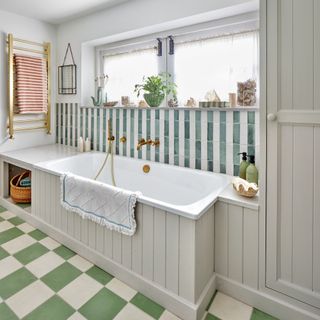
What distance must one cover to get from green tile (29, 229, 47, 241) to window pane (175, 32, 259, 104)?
1823 mm

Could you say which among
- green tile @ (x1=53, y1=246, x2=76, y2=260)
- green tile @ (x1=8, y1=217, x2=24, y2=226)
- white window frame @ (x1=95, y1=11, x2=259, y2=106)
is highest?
white window frame @ (x1=95, y1=11, x2=259, y2=106)

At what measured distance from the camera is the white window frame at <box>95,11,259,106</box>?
2.24 m

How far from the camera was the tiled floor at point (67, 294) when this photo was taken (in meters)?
1.49

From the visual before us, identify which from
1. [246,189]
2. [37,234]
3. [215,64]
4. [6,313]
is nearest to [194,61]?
[215,64]

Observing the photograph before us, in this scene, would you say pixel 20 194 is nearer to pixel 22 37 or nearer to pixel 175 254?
pixel 22 37

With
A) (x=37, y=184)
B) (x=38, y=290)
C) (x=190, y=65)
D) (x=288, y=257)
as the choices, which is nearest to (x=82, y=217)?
(x=38, y=290)

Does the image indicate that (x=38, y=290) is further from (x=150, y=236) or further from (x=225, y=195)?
(x=225, y=195)

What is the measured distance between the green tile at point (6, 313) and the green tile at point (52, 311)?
76 mm

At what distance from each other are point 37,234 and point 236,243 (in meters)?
1.79

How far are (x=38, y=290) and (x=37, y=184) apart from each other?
1044 millimetres

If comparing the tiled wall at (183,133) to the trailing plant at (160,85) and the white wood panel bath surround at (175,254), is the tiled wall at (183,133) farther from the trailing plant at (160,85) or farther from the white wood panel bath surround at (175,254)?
the white wood panel bath surround at (175,254)

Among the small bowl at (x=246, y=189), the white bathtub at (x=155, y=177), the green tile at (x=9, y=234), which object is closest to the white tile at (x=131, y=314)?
the white bathtub at (x=155, y=177)

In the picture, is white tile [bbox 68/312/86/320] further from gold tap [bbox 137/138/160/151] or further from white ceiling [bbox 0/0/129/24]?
white ceiling [bbox 0/0/129/24]

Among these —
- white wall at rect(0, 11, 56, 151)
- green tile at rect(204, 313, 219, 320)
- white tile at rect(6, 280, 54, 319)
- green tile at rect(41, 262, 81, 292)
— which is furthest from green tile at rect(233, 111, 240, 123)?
white wall at rect(0, 11, 56, 151)
